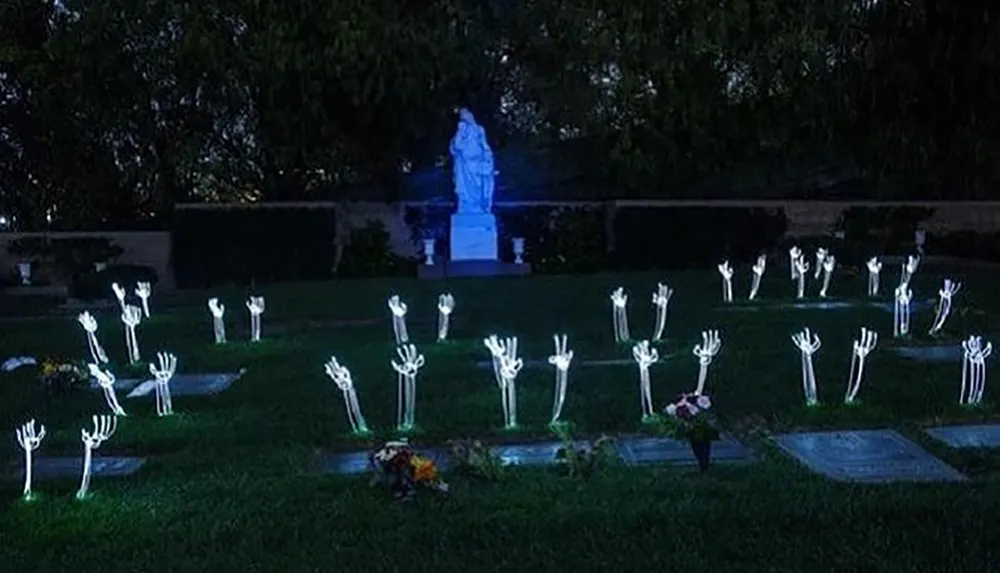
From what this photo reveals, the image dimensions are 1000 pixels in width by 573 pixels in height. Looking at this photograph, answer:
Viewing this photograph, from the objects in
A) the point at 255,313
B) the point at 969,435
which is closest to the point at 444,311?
the point at 255,313

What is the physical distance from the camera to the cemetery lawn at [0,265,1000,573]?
5223 mm

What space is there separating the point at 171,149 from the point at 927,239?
13.5 meters

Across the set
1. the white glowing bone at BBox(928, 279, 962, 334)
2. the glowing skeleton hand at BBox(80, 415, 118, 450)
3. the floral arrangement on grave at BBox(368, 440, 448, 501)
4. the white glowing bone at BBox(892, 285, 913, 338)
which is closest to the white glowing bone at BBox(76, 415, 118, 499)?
Result: the glowing skeleton hand at BBox(80, 415, 118, 450)

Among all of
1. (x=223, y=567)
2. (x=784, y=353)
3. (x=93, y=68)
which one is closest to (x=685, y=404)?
(x=223, y=567)

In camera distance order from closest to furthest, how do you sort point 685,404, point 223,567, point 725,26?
point 223,567
point 685,404
point 725,26

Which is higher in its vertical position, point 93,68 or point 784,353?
point 93,68

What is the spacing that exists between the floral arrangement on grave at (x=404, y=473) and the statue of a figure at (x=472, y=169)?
18880mm

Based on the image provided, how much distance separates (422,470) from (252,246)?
19389 millimetres

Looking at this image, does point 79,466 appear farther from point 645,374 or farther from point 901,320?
point 901,320

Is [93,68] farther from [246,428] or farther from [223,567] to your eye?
[223,567]

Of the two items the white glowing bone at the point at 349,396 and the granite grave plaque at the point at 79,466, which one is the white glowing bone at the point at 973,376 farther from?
the granite grave plaque at the point at 79,466

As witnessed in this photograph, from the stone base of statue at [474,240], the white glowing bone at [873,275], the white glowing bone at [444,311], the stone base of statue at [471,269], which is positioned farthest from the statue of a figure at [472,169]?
the white glowing bone at [444,311]

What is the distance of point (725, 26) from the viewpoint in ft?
61.5

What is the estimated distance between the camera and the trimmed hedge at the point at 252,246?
25031 mm
